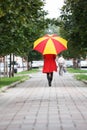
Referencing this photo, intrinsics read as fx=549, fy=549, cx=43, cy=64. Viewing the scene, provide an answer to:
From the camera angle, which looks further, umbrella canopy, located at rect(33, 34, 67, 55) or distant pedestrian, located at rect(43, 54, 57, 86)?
distant pedestrian, located at rect(43, 54, 57, 86)

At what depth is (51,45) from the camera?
28.1 meters

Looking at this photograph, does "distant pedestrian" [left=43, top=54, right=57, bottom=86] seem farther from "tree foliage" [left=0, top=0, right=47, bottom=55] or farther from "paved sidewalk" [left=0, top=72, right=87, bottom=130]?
"paved sidewalk" [left=0, top=72, right=87, bottom=130]

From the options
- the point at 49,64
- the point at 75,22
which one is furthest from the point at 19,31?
the point at 49,64

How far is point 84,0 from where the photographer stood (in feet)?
98.8

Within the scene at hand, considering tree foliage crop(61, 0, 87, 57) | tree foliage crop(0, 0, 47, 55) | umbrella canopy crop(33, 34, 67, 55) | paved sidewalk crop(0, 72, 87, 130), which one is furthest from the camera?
tree foliage crop(61, 0, 87, 57)

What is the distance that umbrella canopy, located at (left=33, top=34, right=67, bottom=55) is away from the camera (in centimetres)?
2784

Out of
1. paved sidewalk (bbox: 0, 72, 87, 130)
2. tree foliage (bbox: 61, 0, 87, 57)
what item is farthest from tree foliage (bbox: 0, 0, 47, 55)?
paved sidewalk (bbox: 0, 72, 87, 130)

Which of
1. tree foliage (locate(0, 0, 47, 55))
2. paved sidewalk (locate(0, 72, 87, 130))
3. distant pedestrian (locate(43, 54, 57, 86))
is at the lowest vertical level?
paved sidewalk (locate(0, 72, 87, 130))

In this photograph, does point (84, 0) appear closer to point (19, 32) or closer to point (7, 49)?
point (19, 32)

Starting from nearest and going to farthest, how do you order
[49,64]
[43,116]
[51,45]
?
[43,116] → [51,45] → [49,64]

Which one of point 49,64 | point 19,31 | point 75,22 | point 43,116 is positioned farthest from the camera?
point 75,22

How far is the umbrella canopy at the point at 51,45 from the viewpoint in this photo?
27.8 meters

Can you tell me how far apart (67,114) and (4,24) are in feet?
48.2

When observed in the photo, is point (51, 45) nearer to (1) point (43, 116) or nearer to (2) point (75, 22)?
(2) point (75, 22)
